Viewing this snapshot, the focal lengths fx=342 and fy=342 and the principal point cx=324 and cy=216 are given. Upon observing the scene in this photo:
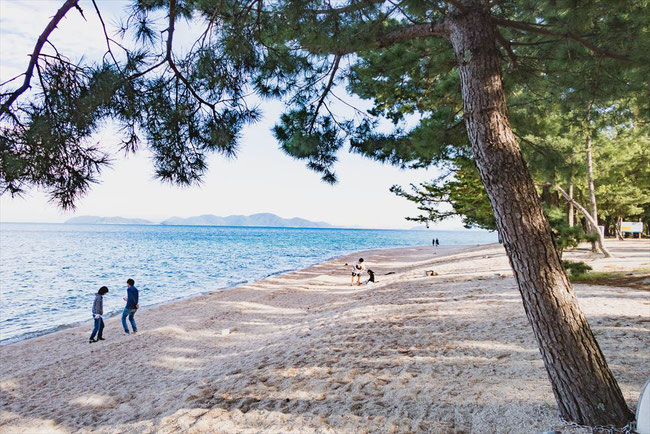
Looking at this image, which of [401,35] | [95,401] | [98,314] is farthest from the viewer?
[98,314]

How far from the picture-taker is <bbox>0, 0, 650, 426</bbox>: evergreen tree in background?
2.61 metres

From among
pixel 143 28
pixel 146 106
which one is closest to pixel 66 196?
pixel 146 106

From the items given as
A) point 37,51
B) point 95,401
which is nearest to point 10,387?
point 95,401

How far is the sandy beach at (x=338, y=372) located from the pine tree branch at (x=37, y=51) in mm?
3317

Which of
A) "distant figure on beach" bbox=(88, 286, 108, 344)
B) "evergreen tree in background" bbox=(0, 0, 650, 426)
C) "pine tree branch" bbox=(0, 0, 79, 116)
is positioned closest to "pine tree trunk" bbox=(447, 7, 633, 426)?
"evergreen tree in background" bbox=(0, 0, 650, 426)

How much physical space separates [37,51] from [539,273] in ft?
13.8

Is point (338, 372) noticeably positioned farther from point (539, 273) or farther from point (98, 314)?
point (98, 314)

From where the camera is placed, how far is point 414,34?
12.3 feet

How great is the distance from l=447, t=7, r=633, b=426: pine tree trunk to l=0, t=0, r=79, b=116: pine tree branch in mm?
3205

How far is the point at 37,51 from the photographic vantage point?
2.63m

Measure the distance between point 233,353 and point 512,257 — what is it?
5.49 meters

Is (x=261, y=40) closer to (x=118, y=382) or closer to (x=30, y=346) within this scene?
(x=118, y=382)

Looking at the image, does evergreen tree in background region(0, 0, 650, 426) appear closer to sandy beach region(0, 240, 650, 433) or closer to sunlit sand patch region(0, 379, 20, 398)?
sandy beach region(0, 240, 650, 433)

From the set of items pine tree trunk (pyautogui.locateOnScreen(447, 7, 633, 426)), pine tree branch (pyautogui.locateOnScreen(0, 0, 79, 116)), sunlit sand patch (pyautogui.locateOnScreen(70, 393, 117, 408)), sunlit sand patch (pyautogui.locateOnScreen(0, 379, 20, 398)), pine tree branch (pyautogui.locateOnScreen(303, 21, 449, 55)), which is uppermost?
pine tree branch (pyautogui.locateOnScreen(303, 21, 449, 55))
